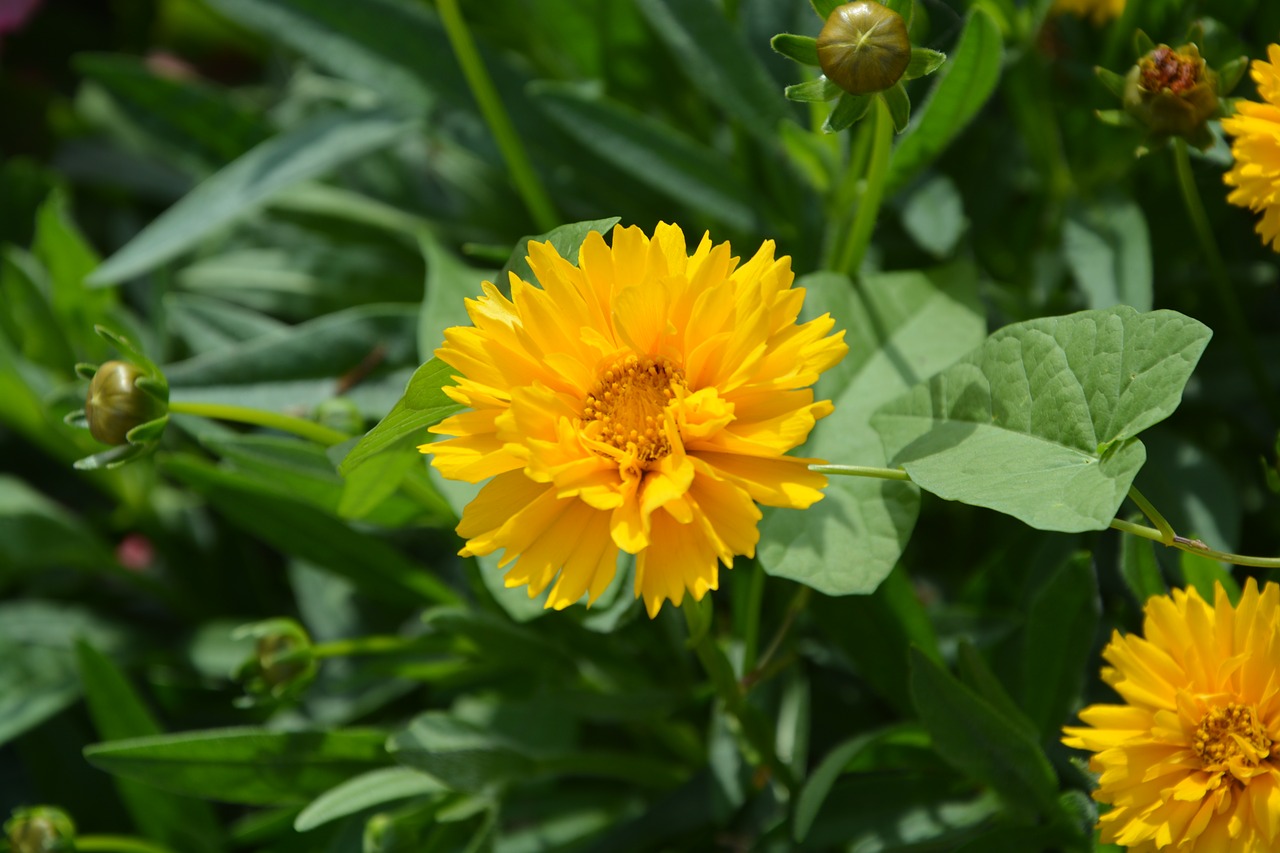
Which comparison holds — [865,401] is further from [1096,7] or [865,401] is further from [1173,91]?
[1096,7]

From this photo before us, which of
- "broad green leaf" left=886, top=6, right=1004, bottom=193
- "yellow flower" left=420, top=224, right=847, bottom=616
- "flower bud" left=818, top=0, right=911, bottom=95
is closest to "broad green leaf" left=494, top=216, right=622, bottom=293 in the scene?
"yellow flower" left=420, top=224, right=847, bottom=616

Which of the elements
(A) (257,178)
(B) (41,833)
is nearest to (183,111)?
(A) (257,178)

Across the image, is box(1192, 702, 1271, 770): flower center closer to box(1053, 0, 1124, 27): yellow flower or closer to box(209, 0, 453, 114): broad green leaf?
box(1053, 0, 1124, 27): yellow flower

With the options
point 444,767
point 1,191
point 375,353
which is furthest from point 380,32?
point 444,767

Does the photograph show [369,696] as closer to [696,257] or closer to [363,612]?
[363,612]

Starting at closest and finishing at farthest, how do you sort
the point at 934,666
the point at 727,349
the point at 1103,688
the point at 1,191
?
1. the point at 727,349
2. the point at 934,666
3. the point at 1103,688
4. the point at 1,191

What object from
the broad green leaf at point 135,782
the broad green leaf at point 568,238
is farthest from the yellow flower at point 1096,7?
the broad green leaf at point 135,782
